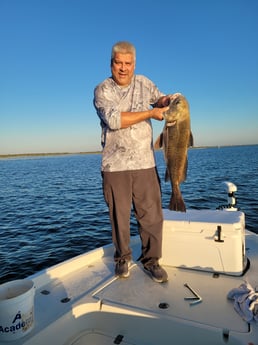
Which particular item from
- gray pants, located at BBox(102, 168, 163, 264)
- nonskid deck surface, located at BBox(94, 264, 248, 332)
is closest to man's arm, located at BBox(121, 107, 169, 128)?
gray pants, located at BBox(102, 168, 163, 264)

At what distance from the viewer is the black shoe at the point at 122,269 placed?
12.8 ft

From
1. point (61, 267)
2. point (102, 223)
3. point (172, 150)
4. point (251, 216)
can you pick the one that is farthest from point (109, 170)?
point (251, 216)

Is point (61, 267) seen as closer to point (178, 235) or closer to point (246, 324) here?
point (178, 235)

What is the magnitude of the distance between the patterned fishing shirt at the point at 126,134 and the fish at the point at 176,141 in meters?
0.23

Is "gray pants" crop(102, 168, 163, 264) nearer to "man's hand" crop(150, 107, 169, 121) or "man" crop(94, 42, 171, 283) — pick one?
Result: "man" crop(94, 42, 171, 283)

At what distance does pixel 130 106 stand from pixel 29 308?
2586 mm

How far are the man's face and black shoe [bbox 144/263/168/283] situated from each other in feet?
8.21

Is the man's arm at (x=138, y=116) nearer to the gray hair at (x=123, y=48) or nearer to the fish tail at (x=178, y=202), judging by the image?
the gray hair at (x=123, y=48)

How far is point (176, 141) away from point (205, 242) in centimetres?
141

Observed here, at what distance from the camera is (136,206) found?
13.0 ft

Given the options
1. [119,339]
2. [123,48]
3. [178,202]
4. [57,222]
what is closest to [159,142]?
[178,202]

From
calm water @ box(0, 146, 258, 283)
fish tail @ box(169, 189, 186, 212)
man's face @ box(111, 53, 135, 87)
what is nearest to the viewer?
man's face @ box(111, 53, 135, 87)

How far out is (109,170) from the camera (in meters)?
3.79

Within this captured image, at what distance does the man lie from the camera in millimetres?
3684
